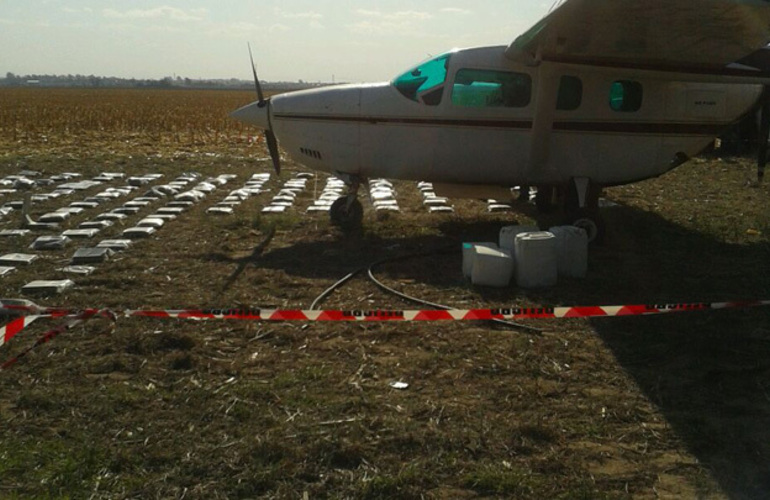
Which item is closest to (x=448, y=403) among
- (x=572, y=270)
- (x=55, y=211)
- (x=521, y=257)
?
(x=521, y=257)

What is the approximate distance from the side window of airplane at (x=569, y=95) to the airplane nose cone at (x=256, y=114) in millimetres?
3624

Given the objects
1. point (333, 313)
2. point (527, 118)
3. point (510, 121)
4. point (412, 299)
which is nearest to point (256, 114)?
point (510, 121)

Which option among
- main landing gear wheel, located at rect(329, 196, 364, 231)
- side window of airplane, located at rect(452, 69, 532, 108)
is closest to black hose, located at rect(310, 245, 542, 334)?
main landing gear wheel, located at rect(329, 196, 364, 231)

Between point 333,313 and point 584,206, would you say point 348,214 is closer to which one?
point 584,206

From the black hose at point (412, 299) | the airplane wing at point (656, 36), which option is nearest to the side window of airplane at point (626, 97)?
the airplane wing at point (656, 36)

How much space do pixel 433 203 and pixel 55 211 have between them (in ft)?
18.1

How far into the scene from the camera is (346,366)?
16.1 feet

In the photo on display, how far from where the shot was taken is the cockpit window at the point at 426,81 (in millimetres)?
8648

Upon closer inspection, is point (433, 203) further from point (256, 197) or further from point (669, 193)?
point (669, 193)

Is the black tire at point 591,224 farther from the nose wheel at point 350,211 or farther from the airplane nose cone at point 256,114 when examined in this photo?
the airplane nose cone at point 256,114

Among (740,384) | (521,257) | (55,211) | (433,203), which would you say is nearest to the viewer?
(740,384)

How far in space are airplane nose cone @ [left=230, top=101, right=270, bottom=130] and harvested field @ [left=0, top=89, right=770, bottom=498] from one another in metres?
1.53

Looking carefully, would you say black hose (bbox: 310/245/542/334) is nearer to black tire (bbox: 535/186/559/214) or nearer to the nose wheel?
the nose wheel

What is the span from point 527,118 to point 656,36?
1780 mm
